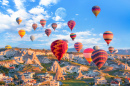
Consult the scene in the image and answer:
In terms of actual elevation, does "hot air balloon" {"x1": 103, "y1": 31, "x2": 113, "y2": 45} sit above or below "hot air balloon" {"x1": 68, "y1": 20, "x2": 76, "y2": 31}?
below

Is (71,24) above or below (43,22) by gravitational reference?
below

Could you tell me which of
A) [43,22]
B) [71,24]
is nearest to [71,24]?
[71,24]

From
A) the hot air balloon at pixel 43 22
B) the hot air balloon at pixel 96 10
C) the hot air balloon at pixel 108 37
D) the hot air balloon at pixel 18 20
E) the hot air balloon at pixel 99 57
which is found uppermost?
the hot air balloon at pixel 18 20

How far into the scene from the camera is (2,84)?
58.4 m

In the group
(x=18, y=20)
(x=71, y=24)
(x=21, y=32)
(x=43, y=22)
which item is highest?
(x=18, y=20)

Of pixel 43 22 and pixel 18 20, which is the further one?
pixel 18 20

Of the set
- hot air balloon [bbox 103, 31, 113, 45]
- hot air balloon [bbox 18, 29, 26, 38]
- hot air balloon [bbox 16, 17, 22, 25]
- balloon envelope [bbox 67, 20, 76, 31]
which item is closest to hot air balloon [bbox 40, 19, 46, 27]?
hot air balloon [bbox 18, 29, 26, 38]

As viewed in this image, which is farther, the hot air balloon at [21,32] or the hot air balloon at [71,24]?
the hot air balloon at [21,32]

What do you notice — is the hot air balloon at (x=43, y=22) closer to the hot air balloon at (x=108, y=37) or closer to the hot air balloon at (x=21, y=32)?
the hot air balloon at (x=21, y=32)

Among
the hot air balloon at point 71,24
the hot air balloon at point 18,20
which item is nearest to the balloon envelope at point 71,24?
the hot air balloon at point 71,24

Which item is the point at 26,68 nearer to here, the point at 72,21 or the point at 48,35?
the point at 48,35

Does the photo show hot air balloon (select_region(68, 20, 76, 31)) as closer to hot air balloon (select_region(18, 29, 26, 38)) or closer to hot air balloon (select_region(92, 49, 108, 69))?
hot air balloon (select_region(18, 29, 26, 38))

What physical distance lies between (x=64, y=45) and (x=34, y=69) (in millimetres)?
39989

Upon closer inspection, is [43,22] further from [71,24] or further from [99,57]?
[99,57]
